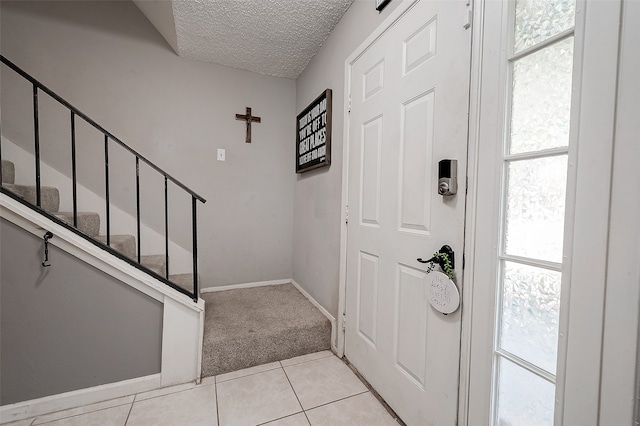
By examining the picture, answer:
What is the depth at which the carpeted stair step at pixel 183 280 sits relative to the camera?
2.14 metres

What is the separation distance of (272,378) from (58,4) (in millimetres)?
3477

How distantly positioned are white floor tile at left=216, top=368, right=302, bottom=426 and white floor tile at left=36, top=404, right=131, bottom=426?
478 mm

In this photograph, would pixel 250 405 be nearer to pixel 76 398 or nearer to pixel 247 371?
pixel 247 371

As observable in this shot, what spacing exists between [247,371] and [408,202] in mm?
1522

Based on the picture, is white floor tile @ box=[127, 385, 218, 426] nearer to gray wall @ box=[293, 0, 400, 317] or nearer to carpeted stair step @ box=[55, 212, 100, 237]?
gray wall @ box=[293, 0, 400, 317]

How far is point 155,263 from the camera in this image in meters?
2.14

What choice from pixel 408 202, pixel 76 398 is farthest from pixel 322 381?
pixel 76 398

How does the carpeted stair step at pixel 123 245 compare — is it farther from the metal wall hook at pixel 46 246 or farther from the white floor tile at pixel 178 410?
the white floor tile at pixel 178 410

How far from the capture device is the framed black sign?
2090 millimetres

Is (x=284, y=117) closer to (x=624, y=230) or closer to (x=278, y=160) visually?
(x=278, y=160)

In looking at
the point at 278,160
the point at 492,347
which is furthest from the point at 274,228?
the point at 492,347

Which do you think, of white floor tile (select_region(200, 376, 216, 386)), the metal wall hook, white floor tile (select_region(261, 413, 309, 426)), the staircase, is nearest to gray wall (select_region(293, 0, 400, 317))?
white floor tile (select_region(261, 413, 309, 426))

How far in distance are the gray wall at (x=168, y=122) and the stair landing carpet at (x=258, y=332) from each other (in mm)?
634

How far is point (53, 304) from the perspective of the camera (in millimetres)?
1387
